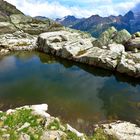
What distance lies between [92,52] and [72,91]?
2063 cm

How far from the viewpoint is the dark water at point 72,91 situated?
116ft

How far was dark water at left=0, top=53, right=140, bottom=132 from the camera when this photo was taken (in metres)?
35.2

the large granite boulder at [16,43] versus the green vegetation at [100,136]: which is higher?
the large granite boulder at [16,43]

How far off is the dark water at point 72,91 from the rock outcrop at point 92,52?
194 cm

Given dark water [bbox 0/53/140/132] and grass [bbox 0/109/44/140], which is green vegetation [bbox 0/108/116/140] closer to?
grass [bbox 0/109/44/140]

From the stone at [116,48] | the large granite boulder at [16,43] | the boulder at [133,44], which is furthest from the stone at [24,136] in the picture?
the large granite boulder at [16,43]

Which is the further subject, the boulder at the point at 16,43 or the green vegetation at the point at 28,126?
the boulder at the point at 16,43

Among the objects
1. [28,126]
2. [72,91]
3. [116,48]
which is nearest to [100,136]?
[28,126]

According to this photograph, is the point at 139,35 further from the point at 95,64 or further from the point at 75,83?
the point at 75,83

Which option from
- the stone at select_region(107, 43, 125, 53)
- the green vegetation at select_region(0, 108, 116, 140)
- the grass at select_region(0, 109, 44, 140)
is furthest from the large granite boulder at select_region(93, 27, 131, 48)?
the green vegetation at select_region(0, 108, 116, 140)

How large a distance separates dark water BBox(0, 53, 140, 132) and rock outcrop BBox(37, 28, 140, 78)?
194cm

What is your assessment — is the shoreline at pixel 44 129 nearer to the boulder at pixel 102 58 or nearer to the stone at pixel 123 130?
the stone at pixel 123 130

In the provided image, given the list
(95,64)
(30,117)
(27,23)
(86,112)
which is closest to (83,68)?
(95,64)

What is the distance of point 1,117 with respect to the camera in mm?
26703
